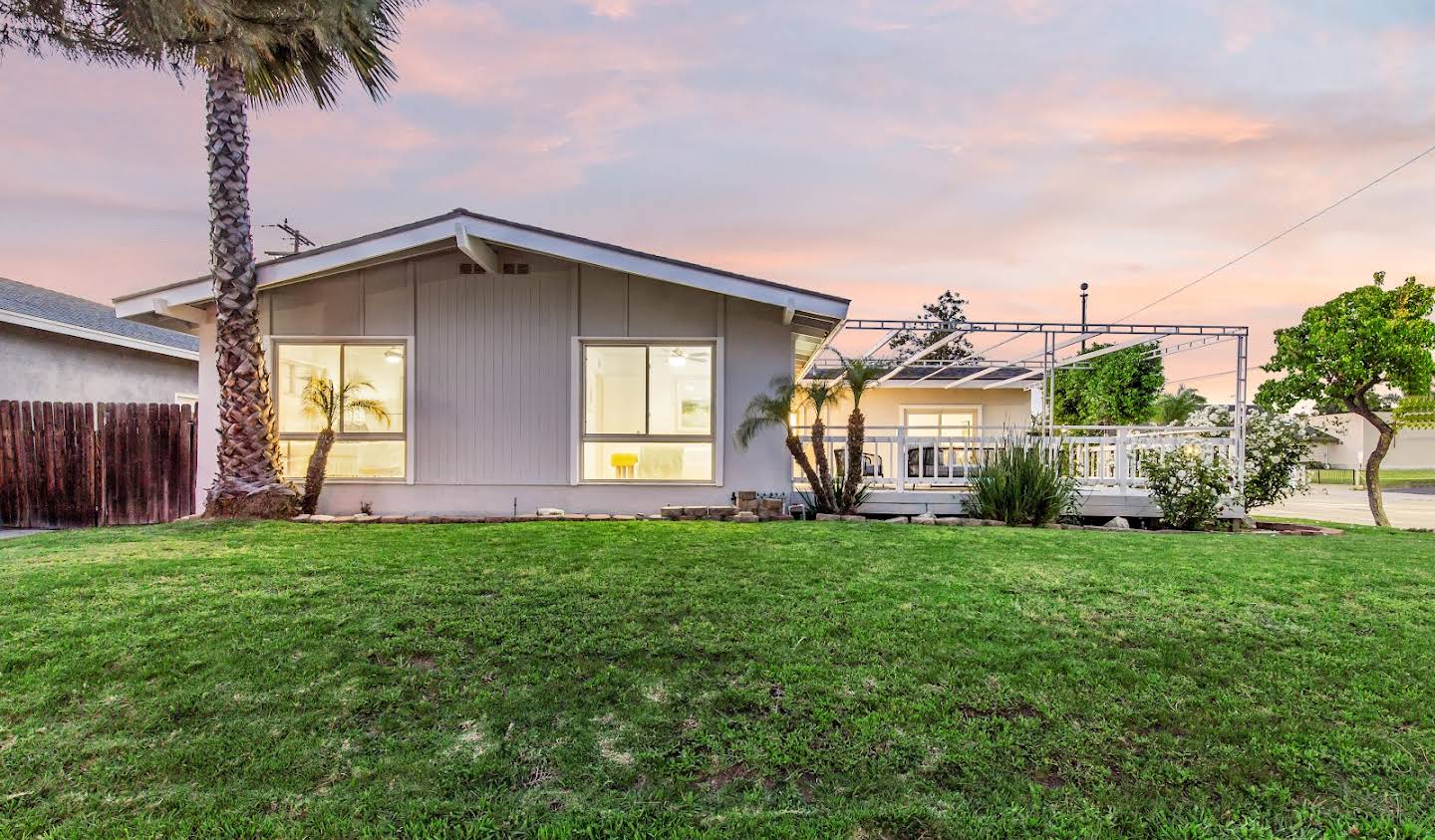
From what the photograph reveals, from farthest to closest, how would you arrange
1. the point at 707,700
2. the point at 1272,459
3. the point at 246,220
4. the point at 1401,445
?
1. the point at 1401,445
2. the point at 1272,459
3. the point at 246,220
4. the point at 707,700

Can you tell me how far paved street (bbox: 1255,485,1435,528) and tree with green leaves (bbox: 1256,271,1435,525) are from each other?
1916mm

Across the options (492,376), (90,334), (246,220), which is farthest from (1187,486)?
(90,334)

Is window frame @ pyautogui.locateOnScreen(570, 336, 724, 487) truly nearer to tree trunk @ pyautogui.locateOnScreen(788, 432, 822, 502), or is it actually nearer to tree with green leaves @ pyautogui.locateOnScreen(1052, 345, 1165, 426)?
tree trunk @ pyautogui.locateOnScreen(788, 432, 822, 502)

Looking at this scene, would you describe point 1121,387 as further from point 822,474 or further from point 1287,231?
point 822,474

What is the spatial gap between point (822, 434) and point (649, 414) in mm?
2196

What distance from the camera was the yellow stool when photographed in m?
8.08

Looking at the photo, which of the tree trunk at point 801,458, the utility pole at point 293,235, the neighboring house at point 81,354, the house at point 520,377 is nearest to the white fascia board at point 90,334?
the neighboring house at point 81,354

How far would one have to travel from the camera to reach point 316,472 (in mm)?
7555

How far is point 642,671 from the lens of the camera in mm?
3102

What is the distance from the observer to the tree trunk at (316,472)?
24.8 ft

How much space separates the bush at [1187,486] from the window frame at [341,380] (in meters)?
9.36

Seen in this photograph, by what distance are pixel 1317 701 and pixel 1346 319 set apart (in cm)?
1027

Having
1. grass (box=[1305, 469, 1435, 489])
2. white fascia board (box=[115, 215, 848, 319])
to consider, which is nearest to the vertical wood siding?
white fascia board (box=[115, 215, 848, 319])

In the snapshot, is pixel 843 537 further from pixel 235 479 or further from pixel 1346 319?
pixel 1346 319
